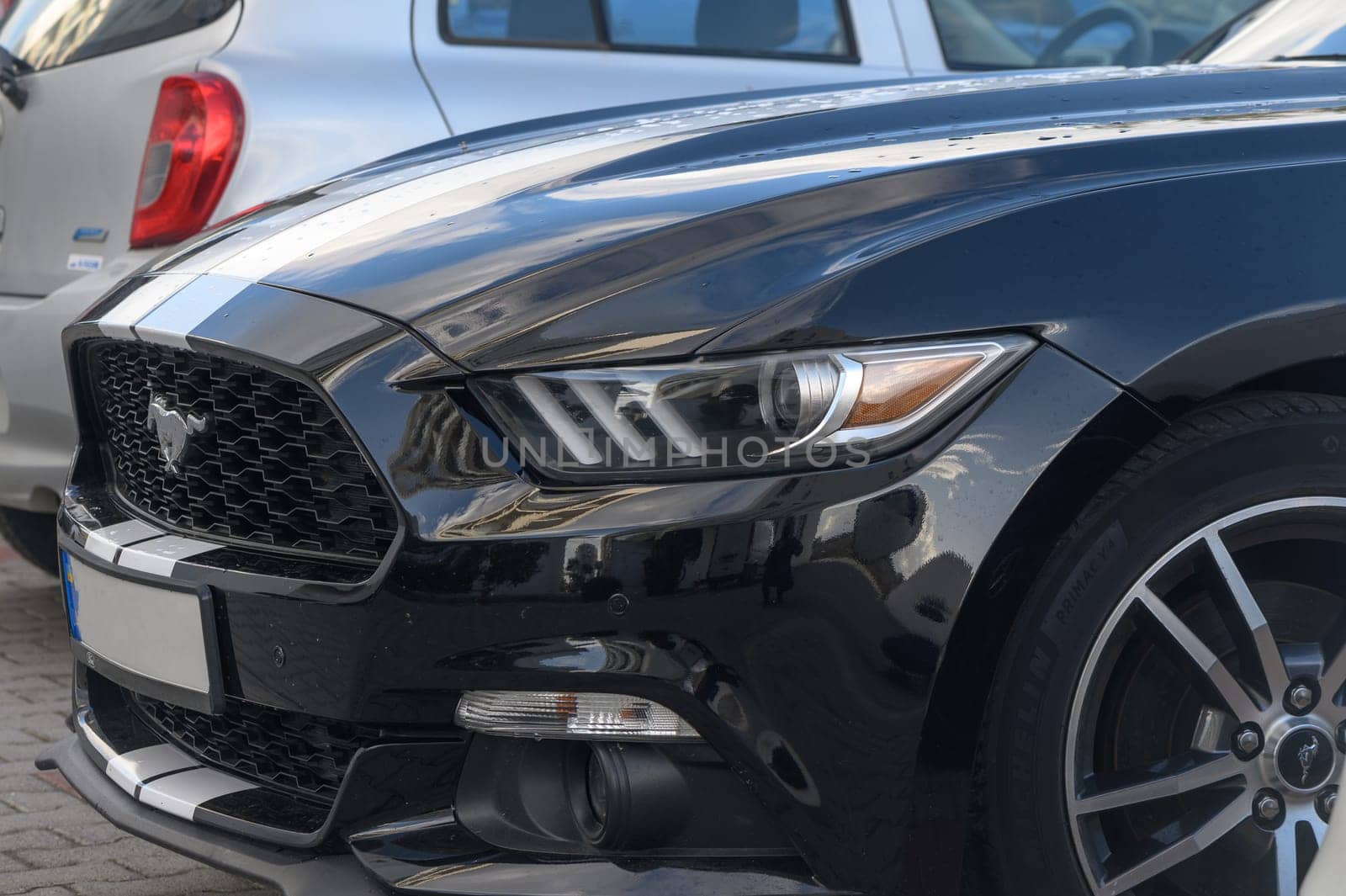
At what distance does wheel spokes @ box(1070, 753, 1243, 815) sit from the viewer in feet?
6.18

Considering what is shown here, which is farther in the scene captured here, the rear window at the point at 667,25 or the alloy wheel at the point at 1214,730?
the rear window at the point at 667,25

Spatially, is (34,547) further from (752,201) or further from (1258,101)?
(1258,101)

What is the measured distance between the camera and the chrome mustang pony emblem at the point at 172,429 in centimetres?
218

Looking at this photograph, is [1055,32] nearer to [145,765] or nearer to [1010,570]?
[1010,570]

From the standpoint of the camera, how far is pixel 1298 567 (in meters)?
2.04

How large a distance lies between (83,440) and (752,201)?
1318 mm

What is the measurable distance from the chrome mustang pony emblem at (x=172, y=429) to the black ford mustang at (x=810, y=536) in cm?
10

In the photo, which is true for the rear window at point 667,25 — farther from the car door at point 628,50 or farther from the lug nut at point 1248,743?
the lug nut at point 1248,743

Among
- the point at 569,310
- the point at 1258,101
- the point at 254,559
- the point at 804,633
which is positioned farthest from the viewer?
the point at 1258,101

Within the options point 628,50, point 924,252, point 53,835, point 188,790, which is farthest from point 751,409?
point 628,50

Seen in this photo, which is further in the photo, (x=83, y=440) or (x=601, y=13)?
(x=601, y=13)

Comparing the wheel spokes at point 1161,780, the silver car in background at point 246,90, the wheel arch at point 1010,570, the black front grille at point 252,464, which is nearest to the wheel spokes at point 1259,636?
the wheel spokes at point 1161,780

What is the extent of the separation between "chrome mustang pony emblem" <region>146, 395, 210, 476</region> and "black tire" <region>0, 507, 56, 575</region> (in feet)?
7.40

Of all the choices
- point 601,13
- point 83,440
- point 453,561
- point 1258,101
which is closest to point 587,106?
point 601,13
